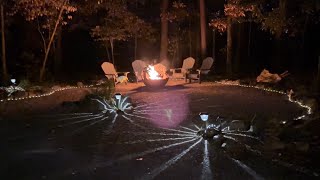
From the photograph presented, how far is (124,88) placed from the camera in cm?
1372

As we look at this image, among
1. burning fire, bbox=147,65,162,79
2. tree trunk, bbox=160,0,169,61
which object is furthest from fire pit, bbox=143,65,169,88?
tree trunk, bbox=160,0,169,61

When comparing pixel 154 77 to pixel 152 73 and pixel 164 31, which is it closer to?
pixel 152 73

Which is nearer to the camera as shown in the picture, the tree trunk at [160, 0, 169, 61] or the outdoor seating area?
the outdoor seating area

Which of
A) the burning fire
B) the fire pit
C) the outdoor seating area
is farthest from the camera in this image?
the outdoor seating area

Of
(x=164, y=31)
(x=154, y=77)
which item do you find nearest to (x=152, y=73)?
(x=154, y=77)

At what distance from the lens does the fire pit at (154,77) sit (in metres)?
13.1

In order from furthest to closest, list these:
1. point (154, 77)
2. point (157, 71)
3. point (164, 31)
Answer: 1. point (164, 31)
2. point (157, 71)
3. point (154, 77)

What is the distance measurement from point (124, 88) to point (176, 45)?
7093 mm

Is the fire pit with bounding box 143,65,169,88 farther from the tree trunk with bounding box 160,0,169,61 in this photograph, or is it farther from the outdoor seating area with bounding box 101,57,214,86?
the tree trunk with bounding box 160,0,169,61

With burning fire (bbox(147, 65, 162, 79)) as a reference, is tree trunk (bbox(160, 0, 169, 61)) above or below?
above

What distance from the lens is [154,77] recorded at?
1320cm

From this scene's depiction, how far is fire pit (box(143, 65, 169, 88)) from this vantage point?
1309 centimetres

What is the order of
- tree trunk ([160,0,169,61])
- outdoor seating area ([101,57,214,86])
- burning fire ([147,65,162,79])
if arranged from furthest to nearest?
tree trunk ([160,0,169,61]), outdoor seating area ([101,57,214,86]), burning fire ([147,65,162,79])

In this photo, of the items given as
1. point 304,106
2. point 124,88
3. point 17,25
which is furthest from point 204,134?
point 17,25
